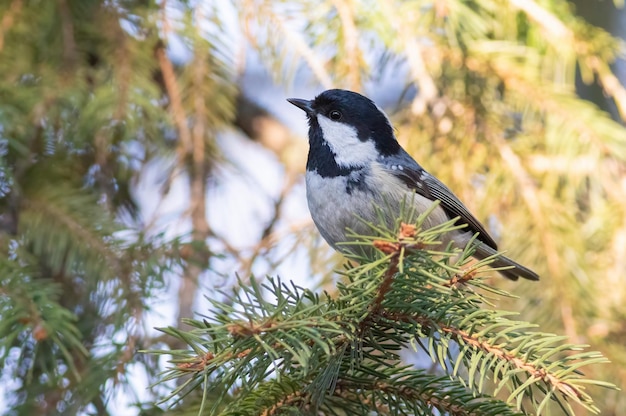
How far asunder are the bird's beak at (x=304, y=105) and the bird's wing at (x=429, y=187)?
0.37 metres

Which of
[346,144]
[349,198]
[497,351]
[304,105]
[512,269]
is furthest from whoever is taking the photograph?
[304,105]

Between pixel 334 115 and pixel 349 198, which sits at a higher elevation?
pixel 334 115

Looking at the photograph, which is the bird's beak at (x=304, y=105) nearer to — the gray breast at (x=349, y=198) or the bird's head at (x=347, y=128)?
the bird's head at (x=347, y=128)

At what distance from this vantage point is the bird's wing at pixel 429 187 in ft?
8.77

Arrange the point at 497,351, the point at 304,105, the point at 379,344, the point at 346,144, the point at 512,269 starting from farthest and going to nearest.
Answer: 1. the point at 304,105
2. the point at 346,144
3. the point at 512,269
4. the point at 379,344
5. the point at 497,351

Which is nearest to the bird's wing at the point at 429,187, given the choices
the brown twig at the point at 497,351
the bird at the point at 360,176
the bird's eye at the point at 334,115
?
the bird at the point at 360,176

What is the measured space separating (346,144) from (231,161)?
0.69 m

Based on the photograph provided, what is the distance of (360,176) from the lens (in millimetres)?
2555

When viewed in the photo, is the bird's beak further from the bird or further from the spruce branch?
the spruce branch

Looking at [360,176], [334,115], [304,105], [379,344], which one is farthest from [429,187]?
[379,344]

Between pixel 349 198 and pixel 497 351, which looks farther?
pixel 349 198

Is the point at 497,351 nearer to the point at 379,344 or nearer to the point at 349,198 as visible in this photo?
the point at 379,344

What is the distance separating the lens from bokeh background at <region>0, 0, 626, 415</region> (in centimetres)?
244

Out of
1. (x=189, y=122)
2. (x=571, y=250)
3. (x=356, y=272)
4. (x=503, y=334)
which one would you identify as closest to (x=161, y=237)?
(x=189, y=122)
